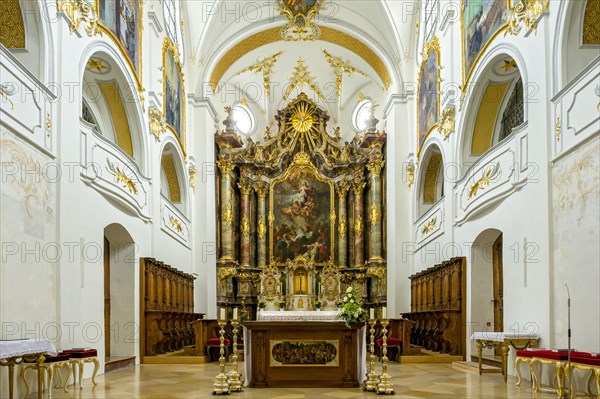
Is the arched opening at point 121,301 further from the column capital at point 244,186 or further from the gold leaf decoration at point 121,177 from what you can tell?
the column capital at point 244,186

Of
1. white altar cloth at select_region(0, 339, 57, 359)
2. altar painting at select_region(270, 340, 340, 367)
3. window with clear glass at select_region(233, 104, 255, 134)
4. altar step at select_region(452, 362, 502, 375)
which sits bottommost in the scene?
altar step at select_region(452, 362, 502, 375)

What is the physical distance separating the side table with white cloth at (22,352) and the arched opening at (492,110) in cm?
1025

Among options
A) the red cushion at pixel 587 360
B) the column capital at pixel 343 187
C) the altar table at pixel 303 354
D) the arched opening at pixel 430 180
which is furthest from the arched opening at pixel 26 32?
the column capital at pixel 343 187

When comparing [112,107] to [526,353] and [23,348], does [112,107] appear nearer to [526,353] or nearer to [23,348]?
[23,348]

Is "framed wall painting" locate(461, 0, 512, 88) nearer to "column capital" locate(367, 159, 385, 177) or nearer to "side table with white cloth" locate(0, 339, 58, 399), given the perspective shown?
"column capital" locate(367, 159, 385, 177)

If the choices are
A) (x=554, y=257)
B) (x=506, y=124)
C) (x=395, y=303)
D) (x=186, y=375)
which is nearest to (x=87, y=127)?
(x=186, y=375)

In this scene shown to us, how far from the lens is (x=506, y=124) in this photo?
53.8 feet

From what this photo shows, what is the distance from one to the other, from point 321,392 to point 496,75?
821 cm

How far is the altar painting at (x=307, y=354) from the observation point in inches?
426

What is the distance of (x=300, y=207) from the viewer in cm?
2661

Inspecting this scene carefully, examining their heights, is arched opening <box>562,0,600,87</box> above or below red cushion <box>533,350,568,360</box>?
above

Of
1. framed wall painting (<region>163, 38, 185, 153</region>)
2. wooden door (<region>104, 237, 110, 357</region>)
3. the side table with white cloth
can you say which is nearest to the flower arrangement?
the side table with white cloth

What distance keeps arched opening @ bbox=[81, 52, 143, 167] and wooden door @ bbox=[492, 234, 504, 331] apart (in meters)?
8.52

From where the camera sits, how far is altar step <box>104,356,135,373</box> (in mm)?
13498
